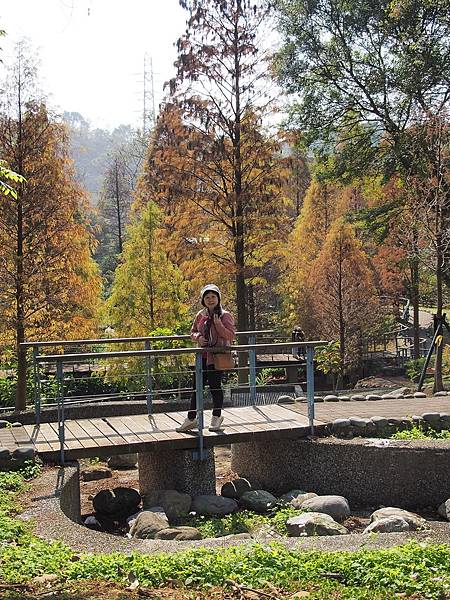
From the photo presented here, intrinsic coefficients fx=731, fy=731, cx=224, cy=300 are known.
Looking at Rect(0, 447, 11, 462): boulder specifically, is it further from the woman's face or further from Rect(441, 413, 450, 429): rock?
Rect(441, 413, 450, 429): rock

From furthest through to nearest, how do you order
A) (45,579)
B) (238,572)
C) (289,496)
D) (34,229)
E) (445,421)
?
1. (34,229)
2. (445,421)
3. (289,496)
4. (238,572)
5. (45,579)

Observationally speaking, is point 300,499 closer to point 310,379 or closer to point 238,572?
point 310,379

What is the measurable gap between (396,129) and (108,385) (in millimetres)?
10618

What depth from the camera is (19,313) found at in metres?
14.6

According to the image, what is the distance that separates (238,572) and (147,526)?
227cm

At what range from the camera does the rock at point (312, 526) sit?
642 cm

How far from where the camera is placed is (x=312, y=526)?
650cm

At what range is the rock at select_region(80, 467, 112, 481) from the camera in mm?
9883

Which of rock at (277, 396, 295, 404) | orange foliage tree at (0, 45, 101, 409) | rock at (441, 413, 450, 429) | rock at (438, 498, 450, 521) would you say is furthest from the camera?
orange foliage tree at (0, 45, 101, 409)

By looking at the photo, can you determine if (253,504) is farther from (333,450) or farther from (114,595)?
(114,595)

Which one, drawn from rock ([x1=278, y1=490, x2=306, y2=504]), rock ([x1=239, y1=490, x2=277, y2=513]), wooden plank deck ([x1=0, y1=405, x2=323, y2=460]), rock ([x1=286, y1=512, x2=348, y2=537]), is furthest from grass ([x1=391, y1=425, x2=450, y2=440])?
rock ([x1=286, y1=512, x2=348, y2=537])

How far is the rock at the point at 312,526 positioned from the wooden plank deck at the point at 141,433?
2043 mm

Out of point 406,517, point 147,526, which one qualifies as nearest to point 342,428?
point 406,517

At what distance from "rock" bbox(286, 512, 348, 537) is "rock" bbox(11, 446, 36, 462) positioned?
9.14 ft
